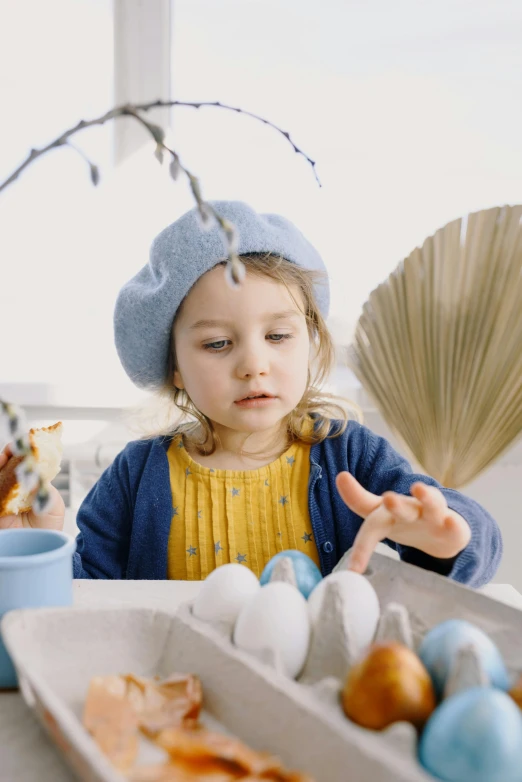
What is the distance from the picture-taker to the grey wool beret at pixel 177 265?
0.95 meters

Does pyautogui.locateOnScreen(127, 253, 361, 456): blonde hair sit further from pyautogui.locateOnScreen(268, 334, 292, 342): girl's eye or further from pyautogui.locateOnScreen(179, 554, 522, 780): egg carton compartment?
pyautogui.locateOnScreen(179, 554, 522, 780): egg carton compartment

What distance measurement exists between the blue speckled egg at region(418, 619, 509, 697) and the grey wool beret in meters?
0.60

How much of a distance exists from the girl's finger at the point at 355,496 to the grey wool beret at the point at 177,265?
1.38 ft

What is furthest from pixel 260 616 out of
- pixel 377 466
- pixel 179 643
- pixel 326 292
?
pixel 326 292

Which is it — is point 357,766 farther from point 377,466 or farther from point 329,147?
point 329,147

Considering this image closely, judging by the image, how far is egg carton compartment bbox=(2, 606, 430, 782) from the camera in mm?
367

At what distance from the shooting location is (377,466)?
3.32 ft

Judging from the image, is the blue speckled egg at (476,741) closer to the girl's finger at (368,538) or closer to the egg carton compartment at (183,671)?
the egg carton compartment at (183,671)

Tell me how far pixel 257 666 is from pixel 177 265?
0.61 metres

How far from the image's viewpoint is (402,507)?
584 millimetres

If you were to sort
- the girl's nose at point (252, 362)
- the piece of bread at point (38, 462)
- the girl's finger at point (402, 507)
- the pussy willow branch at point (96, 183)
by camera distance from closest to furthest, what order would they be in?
the pussy willow branch at point (96, 183)
the girl's finger at point (402, 507)
the piece of bread at point (38, 462)
the girl's nose at point (252, 362)

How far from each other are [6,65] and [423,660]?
1.87 metres

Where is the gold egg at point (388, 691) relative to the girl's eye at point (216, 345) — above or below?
below

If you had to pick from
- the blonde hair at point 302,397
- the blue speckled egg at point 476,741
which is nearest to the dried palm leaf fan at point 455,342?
the blonde hair at point 302,397
